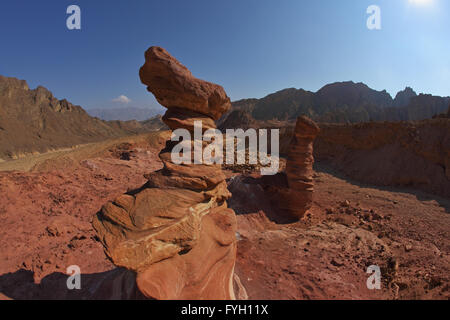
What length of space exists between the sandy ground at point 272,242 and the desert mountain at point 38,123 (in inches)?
1144

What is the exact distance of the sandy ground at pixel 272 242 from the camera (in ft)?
13.4

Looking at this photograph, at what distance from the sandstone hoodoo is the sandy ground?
0.58m

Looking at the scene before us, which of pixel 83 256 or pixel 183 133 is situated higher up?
pixel 183 133

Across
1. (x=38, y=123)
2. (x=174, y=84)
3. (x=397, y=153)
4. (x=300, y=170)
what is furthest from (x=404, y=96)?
(x=38, y=123)

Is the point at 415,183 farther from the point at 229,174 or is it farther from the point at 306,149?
Result: the point at 229,174

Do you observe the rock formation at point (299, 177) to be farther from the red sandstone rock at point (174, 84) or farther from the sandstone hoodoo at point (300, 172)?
the red sandstone rock at point (174, 84)

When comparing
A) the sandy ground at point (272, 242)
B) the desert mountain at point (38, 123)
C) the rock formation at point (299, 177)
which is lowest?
the sandy ground at point (272, 242)

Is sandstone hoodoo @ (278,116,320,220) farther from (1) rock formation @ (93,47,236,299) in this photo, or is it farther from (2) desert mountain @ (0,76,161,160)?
(2) desert mountain @ (0,76,161,160)

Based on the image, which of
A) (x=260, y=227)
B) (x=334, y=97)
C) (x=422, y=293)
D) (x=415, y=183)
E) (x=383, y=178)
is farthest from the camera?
(x=334, y=97)

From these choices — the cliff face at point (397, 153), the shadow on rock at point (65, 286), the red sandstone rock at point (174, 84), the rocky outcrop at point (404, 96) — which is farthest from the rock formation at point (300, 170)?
the rocky outcrop at point (404, 96)

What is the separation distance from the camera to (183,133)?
4324 millimetres

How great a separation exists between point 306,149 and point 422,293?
472cm

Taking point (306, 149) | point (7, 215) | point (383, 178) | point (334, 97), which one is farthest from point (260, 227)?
point (334, 97)

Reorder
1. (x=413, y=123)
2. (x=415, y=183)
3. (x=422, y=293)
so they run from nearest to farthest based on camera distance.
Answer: (x=422, y=293), (x=415, y=183), (x=413, y=123)
